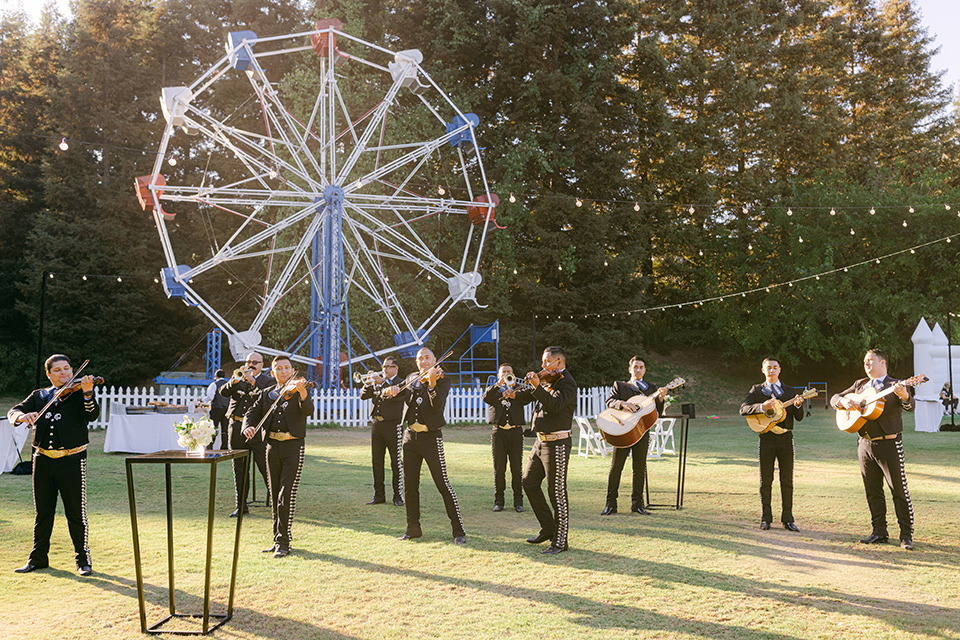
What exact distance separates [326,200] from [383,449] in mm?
12678

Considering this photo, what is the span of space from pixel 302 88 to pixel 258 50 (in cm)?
688

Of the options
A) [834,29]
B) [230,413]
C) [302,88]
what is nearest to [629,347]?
[302,88]

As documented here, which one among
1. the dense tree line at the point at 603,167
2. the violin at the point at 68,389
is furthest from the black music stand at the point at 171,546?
the dense tree line at the point at 603,167

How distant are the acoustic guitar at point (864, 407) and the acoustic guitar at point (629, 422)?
60.9 inches

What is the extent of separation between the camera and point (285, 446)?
6.48m

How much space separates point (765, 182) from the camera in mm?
32250

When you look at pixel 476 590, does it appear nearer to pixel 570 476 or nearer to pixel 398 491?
pixel 398 491

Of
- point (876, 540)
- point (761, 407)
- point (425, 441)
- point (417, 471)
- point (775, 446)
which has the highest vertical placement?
point (761, 407)

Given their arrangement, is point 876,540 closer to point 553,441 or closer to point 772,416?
point 772,416

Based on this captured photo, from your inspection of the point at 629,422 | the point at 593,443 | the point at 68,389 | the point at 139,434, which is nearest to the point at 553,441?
the point at 629,422

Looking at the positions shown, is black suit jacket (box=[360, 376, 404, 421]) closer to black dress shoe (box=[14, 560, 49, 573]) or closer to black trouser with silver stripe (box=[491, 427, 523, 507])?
black trouser with silver stripe (box=[491, 427, 523, 507])

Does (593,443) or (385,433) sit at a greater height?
(385,433)

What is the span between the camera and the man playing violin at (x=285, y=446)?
20.6 feet

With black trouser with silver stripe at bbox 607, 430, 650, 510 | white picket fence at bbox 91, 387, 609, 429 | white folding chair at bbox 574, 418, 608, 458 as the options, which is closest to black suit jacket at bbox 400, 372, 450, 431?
black trouser with silver stripe at bbox 607, 430, 650, 510
